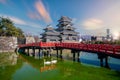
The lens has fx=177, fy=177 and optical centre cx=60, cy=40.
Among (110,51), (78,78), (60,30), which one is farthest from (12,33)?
(78,78)

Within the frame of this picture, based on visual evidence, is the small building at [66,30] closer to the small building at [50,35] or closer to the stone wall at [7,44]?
the small building at [50,35]

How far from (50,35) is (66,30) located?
6.08 meters

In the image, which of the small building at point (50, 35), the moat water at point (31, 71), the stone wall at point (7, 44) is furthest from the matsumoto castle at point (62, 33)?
the moat water at point (31, 71)

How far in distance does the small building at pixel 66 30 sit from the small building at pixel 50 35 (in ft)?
6.56

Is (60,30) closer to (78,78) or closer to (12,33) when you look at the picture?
(12,33)

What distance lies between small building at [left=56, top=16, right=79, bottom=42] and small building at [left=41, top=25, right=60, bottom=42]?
200cm

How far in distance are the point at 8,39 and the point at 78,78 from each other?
34392 millimetres

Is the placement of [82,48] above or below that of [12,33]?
below

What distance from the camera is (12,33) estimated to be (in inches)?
2394

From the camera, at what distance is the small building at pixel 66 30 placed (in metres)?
63.1

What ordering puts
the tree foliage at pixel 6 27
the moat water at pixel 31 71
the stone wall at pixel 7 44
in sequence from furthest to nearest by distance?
the tree foliage at pixel 6 27 → the stone wall at pixel 7 44 → the moat water at pixel 31 71

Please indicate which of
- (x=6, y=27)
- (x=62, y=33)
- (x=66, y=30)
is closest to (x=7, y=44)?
(x=6, y=27)

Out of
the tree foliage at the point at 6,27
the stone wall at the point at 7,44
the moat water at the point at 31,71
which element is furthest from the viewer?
the tree foliage at the point at 6,27

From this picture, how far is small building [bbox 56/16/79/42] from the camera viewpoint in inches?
2483
